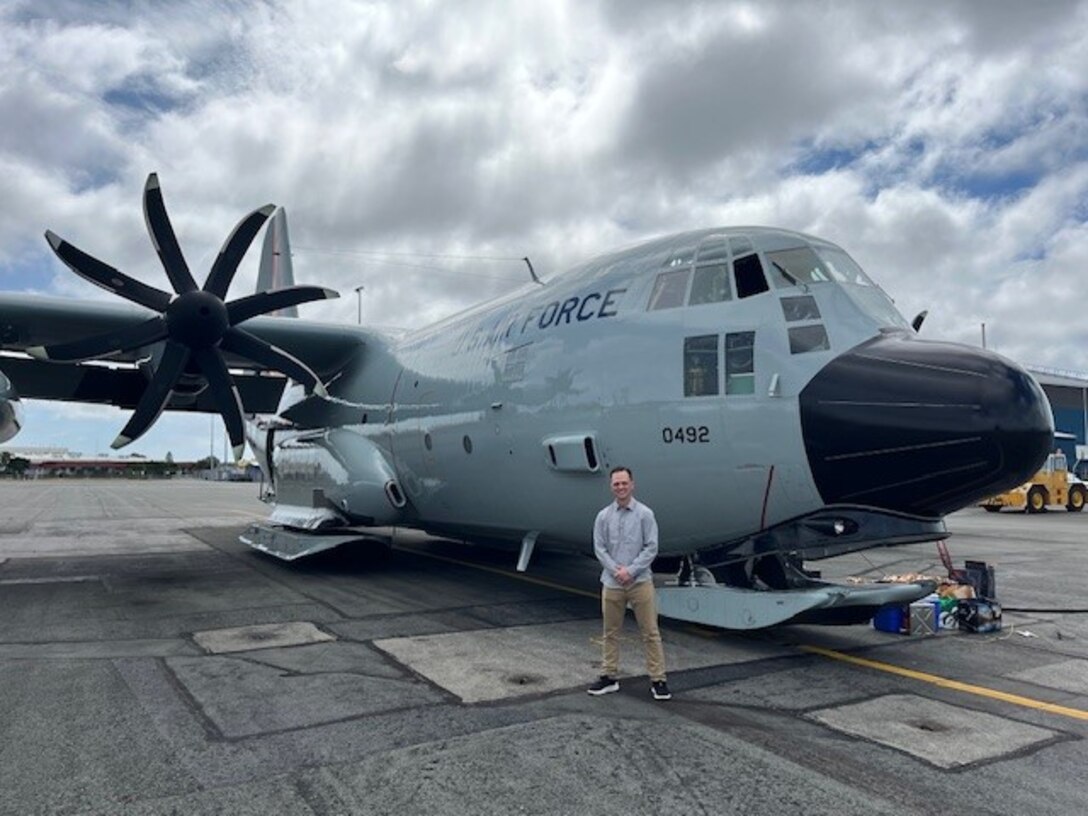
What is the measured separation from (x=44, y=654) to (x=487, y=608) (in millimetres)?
4563

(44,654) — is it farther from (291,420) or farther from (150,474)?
(150,474)

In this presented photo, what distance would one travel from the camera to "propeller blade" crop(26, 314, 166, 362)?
11.2m

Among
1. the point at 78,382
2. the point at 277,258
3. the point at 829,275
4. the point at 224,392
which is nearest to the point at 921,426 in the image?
the point at 829,275

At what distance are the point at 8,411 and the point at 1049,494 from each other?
36.1m

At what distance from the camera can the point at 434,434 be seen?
1142 cm

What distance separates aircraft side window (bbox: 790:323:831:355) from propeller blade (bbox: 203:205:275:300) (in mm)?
8328

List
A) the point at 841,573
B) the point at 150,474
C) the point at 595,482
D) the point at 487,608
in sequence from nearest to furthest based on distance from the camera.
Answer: the point at 595,482
the point at 487,608
the point at 841,573
the point at 150,474

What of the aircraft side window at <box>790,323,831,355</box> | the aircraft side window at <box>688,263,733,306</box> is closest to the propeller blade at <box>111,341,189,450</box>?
the aircraft side window at <box>688,263,733,306</box>

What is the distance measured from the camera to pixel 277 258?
21.5 m

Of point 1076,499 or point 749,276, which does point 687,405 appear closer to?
point 749,276

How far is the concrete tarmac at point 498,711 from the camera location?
4.30 m

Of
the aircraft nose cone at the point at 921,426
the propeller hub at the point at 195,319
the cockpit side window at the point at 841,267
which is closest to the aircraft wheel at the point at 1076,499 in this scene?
the cockpit side window at the point at 841,267

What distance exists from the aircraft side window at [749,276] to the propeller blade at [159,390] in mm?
8474

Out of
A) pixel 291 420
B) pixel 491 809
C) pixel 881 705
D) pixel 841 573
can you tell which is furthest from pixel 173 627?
pixel 841 573
